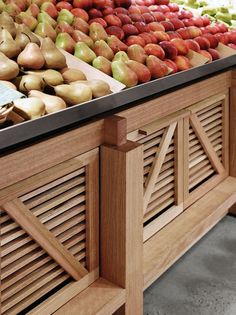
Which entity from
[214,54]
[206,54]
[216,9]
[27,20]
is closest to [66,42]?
[27,20]

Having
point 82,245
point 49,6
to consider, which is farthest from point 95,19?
point 82,245

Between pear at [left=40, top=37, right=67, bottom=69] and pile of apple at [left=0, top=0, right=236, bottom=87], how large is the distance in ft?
0.63

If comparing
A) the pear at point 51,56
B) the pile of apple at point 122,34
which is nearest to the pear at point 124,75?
the pile of apple at point 122,34

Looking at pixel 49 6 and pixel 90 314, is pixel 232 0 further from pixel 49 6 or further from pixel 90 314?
pixel 90 314

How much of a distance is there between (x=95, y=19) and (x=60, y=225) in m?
1.21

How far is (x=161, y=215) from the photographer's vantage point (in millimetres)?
2547

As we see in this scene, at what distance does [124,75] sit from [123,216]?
59 cm

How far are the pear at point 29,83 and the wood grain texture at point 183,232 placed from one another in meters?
0.88

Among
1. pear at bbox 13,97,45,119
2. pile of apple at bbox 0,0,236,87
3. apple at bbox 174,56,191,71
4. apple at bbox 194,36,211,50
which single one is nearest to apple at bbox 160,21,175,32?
pile of apple at bbox 0,0,236,87

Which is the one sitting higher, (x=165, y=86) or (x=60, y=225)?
(x=165, y=86)

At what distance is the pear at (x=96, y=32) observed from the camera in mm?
2525

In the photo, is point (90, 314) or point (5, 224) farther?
point (90, 314)

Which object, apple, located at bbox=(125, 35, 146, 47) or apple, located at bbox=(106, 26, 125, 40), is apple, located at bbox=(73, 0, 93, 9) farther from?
apple, located at bbox=(125, 35, 146, 47)

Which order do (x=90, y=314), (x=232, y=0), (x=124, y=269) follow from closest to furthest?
(x=90, y=314) → (x=124, y=269) → (x=232, y=0)
